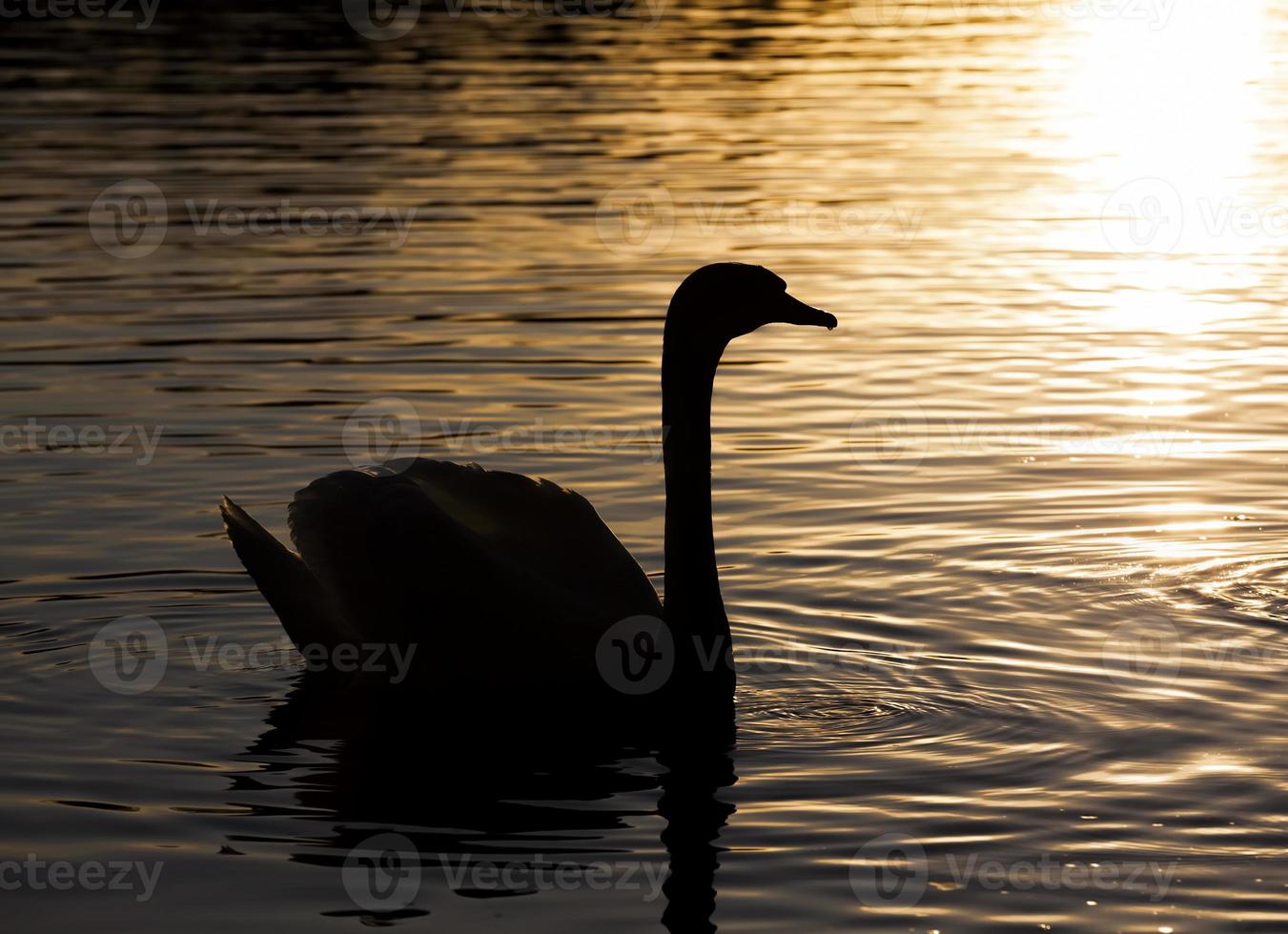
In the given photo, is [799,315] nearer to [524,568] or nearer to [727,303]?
[727,303]

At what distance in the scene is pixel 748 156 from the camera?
27.9m

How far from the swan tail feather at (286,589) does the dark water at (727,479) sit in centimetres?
31

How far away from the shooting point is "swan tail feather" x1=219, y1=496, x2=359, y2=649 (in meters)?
9.47

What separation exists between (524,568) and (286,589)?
1.13m

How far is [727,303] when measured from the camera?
30.3 feet

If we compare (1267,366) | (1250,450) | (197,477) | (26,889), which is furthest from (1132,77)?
(26,889)

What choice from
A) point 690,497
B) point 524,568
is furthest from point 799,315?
point 524,568

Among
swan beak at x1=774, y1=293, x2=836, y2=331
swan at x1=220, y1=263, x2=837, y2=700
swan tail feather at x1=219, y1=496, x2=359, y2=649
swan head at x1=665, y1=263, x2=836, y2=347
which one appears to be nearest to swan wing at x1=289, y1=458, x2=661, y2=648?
swan at x1=220, y1=263, x2=837, y2=700

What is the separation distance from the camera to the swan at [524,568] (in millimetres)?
8938

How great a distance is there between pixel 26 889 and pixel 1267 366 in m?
11.2

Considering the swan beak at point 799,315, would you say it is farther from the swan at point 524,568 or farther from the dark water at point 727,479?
the dark water at point 727,479

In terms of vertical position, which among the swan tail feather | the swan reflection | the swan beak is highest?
the swan beak

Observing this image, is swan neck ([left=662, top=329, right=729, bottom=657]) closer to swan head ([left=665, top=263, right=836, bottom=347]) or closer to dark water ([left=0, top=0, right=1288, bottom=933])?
swan head ([left=665, top=263, right=836, bottom=347])

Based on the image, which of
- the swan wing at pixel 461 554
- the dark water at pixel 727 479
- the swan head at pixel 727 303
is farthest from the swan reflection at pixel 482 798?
the swan head at pixel 727 303
